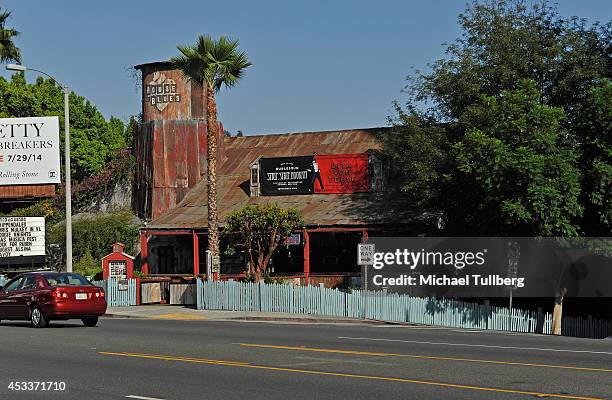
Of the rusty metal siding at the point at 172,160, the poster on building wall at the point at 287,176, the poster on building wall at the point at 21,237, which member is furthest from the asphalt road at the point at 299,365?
the rusty metal siding at the point at 172,160

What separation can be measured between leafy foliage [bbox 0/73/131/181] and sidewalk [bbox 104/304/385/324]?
3177 cm

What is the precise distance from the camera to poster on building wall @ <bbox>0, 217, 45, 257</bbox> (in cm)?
4659

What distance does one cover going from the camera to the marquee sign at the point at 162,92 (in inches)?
2015

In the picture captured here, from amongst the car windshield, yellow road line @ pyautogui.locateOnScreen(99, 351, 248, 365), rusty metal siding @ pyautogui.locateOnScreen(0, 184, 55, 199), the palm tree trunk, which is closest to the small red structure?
the palm tree trunk

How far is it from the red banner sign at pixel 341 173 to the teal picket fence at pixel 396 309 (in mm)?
12145

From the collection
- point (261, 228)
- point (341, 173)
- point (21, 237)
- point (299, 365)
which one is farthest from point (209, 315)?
point (21, 237)

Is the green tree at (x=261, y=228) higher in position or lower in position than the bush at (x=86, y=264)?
higher

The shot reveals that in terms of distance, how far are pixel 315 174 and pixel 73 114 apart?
32109mm

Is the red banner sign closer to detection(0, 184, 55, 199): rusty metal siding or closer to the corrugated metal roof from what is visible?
the corrugated metal roof

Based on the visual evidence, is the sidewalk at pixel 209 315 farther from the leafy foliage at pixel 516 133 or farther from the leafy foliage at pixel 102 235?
the leafy foliage at pixel 102 235

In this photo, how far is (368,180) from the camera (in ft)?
148

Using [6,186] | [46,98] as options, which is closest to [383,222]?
[6,186]

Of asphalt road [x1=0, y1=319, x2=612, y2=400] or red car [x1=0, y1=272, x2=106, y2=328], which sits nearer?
asphalt road [x1=0, y1=319, x2=612, y2=400]

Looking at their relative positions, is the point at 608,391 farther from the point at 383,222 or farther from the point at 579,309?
the point at 383,222
